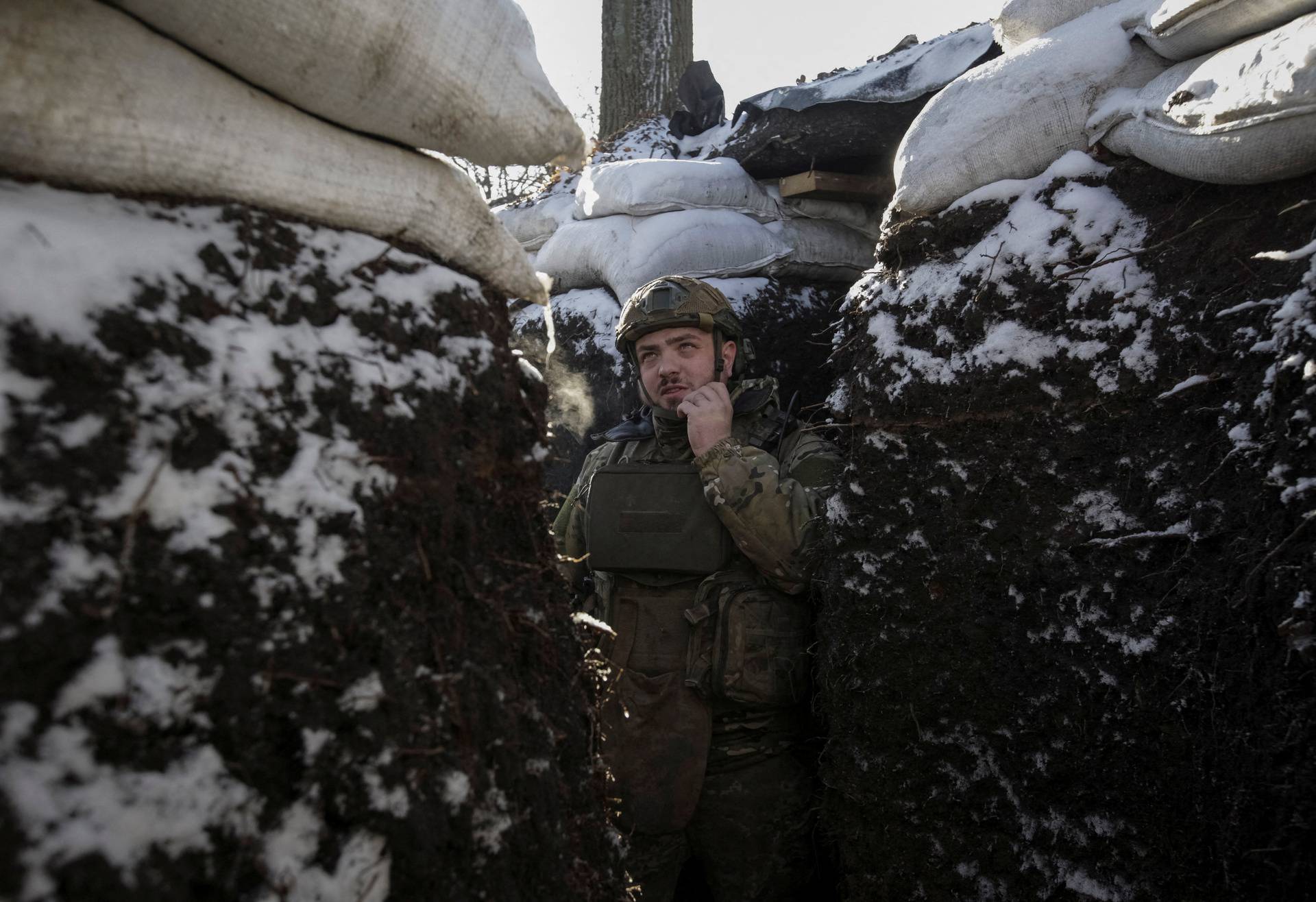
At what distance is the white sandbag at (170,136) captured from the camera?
2.46 feet

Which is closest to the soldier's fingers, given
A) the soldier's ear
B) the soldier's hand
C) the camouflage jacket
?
the soldier's hand

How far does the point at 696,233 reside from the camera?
9.67ft

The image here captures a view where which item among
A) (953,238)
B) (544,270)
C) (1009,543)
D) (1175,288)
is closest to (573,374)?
(544,270)

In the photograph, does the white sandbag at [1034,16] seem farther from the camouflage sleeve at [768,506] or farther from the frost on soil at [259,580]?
the frost on soil at [259,580]

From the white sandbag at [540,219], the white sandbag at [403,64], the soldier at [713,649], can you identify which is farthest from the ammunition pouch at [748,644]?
the white sandbag at [540,219]

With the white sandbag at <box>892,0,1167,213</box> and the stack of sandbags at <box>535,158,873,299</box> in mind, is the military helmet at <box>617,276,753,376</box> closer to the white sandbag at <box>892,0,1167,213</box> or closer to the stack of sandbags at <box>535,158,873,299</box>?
the stack of sandbags at <box>535,158,873,299</box>

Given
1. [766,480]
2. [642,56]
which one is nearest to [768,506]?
[766,480]

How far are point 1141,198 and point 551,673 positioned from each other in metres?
1.40

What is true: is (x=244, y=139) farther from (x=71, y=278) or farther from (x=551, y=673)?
(x=551, y=673)

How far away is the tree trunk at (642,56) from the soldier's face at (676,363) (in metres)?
2.28

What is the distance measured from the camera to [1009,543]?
159 centimetres

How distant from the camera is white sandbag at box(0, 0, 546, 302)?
75cm

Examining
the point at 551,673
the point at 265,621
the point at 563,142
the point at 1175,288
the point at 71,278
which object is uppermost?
the point at 563,142

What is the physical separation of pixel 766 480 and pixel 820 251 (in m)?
1.36
